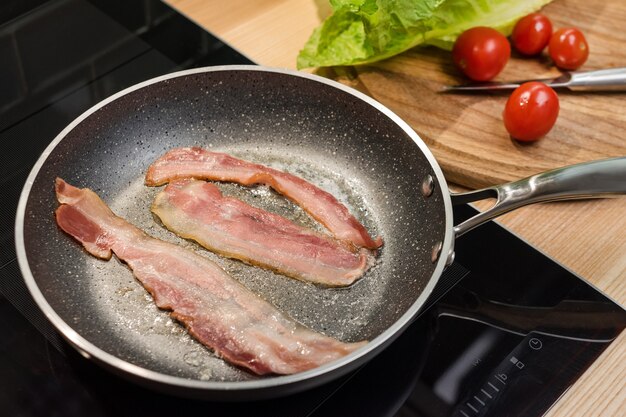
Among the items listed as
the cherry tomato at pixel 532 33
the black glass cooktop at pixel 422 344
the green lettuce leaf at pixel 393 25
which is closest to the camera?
the black glass cooktop at pixel 422 344

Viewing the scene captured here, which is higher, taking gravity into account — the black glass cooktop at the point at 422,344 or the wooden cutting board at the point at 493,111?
the wooden cutting board at the point at 493,111

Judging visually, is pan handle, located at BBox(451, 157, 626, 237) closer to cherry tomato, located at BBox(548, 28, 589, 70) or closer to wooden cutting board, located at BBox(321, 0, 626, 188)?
wooden cutting board, located at BBox(321, 0, 626, 188)

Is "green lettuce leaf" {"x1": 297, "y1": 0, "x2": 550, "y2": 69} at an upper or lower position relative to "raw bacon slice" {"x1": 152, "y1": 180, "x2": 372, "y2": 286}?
upper

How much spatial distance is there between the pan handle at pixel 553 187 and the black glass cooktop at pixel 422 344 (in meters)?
0.15

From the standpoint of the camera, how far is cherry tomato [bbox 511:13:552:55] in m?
1.46

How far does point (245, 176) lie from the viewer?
1186 mm

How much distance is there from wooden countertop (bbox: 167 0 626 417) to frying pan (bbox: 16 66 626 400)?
187 mm

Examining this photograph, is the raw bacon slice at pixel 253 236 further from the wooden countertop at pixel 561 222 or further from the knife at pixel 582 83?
the knife at pixel 582 83

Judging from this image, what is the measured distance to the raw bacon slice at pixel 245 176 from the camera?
3.74ft

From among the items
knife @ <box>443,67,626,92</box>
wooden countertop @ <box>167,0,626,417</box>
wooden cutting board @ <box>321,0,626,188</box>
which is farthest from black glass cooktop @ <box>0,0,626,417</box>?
knife @ <box>443,67,626,92</box>

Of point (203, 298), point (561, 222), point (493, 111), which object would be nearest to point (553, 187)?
point (561, 222)

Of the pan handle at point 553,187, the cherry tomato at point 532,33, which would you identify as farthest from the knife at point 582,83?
the pan handle at point 553,187

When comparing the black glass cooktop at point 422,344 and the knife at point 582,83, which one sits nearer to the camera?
the black glass cooktop at point 422,344

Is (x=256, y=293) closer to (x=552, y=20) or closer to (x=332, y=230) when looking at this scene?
(x=332, y=230)
